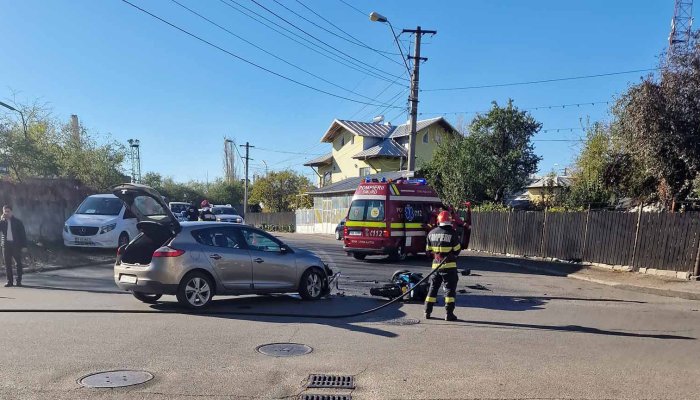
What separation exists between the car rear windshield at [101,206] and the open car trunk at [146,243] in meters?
9.08

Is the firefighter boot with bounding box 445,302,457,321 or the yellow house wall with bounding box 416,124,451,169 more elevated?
the yellow house wall with bounding box 416,124,451,169

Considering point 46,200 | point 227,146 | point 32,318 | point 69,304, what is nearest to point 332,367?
point 32,318

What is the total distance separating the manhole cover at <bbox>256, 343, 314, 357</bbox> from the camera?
21.1ft

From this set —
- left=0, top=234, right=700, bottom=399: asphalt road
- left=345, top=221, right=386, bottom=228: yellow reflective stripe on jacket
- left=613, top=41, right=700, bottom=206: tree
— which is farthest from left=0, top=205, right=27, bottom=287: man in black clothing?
left=613, top=41, right=700, bottom=206: tree

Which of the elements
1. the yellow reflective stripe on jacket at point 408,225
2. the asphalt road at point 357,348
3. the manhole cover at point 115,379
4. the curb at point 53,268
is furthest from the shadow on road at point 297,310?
the yellow reflective stripe on jacket at point 408,225

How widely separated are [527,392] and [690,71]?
13.3 m

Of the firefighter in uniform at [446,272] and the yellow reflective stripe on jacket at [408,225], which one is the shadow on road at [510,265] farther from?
the firefighter in uniform at [446,272]

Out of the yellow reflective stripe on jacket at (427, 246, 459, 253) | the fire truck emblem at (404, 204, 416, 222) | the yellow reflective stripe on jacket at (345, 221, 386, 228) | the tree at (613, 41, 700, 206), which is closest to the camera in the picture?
the yellow reflective stripe on jacket at (427, 246, 459, 253)

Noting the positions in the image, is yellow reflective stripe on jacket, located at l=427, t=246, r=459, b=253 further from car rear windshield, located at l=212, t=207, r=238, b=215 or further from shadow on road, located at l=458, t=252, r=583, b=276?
car rear windshield, located at l=212, t=207, r=238, b=215

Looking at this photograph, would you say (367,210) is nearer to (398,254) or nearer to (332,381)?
(398,254)

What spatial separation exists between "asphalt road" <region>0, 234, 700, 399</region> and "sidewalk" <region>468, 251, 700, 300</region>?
174 cm

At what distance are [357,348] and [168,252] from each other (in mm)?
3690

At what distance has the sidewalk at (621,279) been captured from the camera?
1261 cm

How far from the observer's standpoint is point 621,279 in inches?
579
